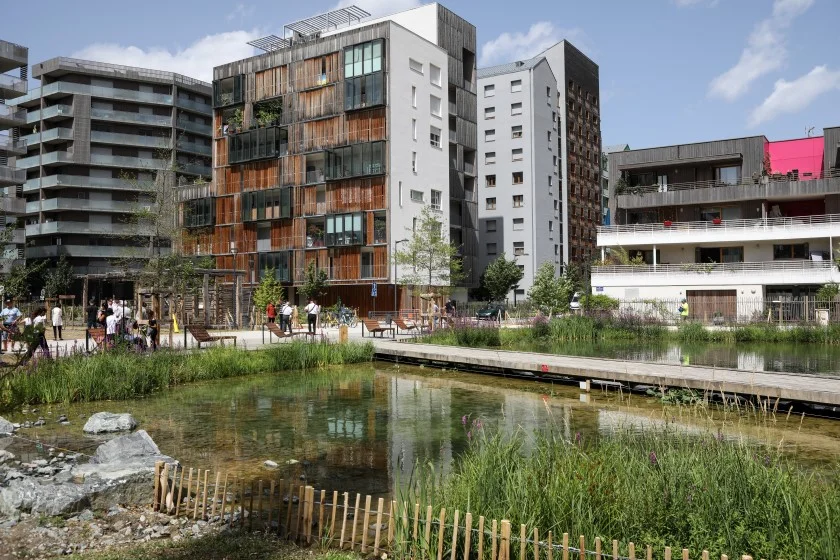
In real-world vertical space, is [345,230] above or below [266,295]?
above

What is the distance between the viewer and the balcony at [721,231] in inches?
1845

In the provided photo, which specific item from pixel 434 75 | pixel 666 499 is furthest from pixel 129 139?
pixel 666 499

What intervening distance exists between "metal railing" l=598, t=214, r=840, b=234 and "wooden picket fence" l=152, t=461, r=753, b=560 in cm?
4678

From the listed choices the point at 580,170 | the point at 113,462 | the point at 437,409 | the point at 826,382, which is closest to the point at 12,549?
the point at 113,462

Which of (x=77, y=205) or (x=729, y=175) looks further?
(x=77, y=205)

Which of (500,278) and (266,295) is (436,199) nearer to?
(500,278)

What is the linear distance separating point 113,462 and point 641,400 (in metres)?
11.6

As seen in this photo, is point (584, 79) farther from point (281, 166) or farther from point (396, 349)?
point (396, 349)

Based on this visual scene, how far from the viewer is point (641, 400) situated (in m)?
16.4

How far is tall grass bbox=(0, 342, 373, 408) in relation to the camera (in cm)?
1599

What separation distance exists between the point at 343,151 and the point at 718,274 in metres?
29.0

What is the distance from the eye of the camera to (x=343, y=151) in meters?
55.9

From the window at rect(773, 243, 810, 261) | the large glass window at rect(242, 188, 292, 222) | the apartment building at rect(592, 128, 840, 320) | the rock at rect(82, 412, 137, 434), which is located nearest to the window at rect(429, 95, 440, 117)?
the large glass window at rect(242, 188, 292, 222)

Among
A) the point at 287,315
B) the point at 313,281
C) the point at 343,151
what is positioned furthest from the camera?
the point at 343,151
